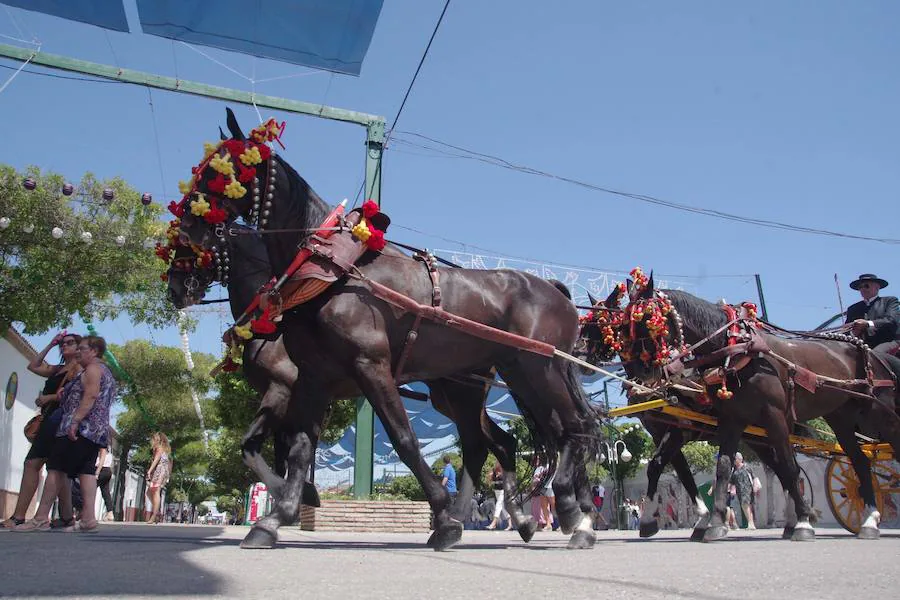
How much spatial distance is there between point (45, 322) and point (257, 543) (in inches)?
395

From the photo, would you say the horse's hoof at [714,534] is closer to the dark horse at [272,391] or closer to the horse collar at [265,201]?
the dark horse at [272,391]

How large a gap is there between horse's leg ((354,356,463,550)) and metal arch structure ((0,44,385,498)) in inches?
246

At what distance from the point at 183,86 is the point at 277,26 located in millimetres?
3459

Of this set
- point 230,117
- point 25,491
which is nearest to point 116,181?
point 25,491

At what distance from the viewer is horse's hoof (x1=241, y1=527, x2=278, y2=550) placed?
4727 millimetres

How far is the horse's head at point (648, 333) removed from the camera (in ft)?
25.2

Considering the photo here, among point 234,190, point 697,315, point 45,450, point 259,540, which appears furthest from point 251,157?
point 697,315

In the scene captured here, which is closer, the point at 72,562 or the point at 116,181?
the point at 72,562

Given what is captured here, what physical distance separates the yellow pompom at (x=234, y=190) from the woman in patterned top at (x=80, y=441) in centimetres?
299

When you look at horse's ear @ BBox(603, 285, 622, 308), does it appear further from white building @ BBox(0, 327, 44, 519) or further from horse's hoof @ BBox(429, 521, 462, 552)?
white building @ BBox(0, 327, 44, 519)

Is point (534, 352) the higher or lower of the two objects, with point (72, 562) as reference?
higher

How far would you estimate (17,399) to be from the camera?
55.7ft

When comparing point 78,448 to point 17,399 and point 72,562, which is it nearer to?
point 72,562

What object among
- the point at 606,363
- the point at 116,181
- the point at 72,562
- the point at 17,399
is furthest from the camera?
the point at 17,399
